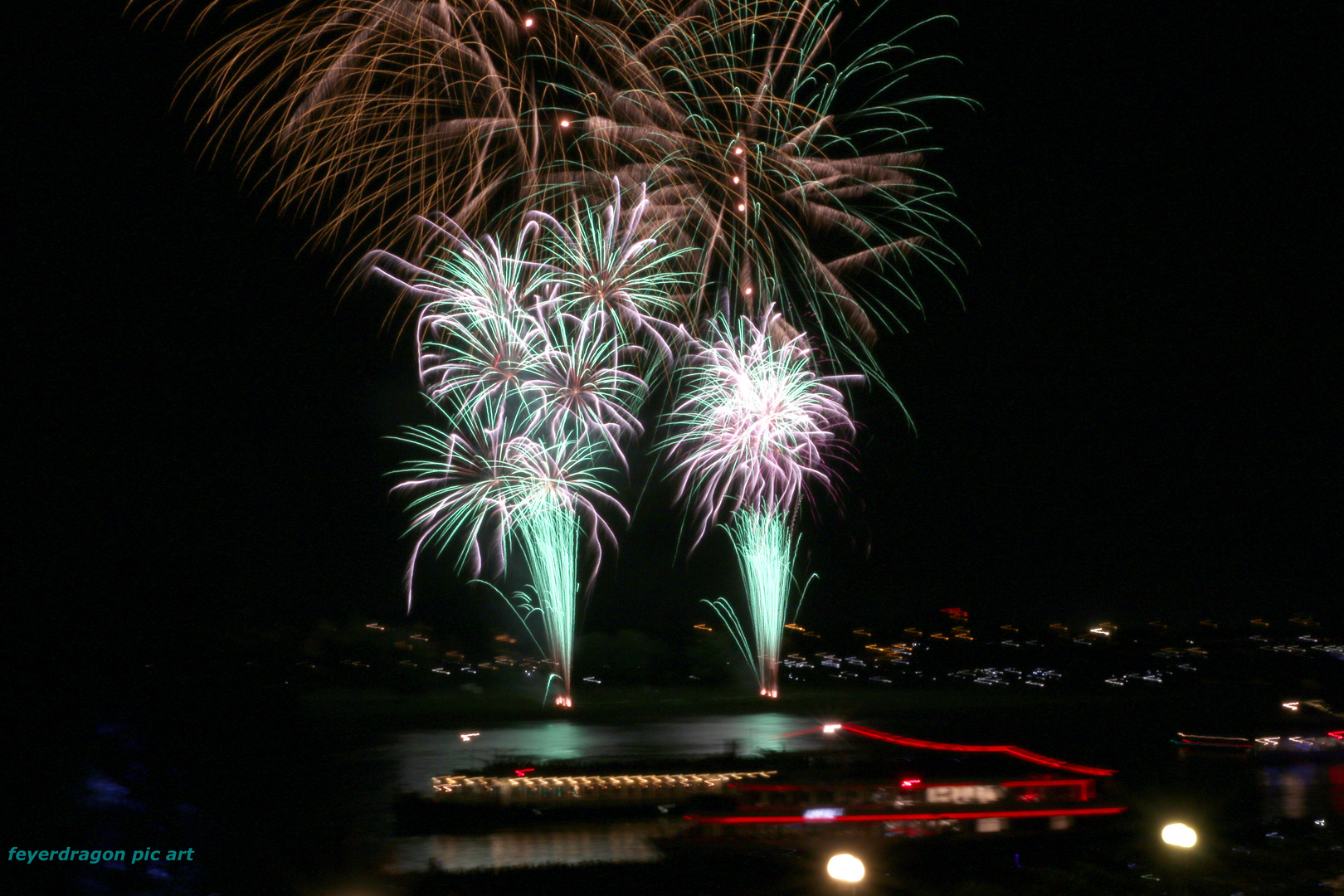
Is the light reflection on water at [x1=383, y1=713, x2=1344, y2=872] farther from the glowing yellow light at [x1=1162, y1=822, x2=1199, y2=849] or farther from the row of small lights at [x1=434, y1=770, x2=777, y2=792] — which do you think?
the glowing yellow light at [x1=1162, y1=822, x2=1199, y2=849]

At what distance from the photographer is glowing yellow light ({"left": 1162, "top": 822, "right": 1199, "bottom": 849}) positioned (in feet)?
26.6

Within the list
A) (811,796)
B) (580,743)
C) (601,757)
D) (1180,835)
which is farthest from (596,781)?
(1180,835)

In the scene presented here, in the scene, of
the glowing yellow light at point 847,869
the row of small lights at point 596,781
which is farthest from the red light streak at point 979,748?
the glowing yellow light at point 847,869

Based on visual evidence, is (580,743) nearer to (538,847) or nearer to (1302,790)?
(538,847)

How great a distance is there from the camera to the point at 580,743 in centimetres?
2156

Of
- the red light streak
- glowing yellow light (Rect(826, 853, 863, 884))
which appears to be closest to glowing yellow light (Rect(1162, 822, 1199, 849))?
glowing yellow light (Rect(826, 853, 863, 884))

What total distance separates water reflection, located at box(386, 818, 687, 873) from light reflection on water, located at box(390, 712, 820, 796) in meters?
2.61

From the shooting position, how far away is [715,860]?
10789mm

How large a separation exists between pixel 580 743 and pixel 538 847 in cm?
1013

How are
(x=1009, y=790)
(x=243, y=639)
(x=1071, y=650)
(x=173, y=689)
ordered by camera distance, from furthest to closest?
1. (x=1071, y=650)
2. (x=243, y=639)
3. (x=173, y=689)
4. (x=1009, y=790)

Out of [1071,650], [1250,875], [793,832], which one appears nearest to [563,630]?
[793,832]

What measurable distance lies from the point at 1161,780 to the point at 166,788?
17834mm

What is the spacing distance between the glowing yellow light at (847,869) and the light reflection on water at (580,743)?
9028 mm

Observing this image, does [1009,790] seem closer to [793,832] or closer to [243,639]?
[793,832]
